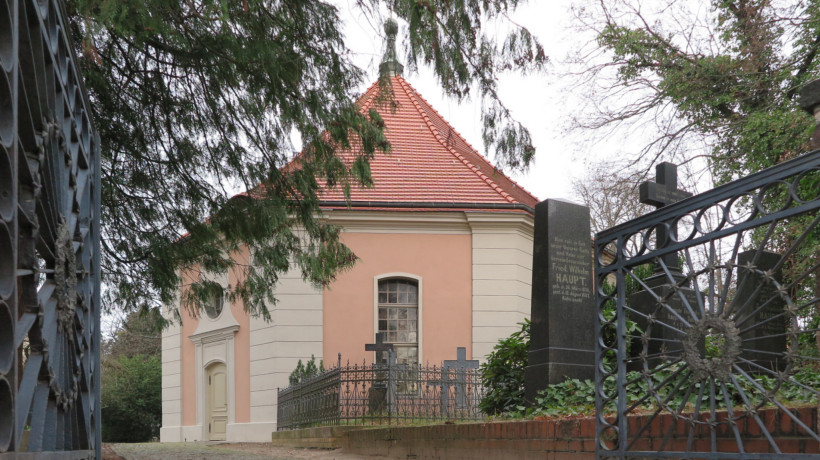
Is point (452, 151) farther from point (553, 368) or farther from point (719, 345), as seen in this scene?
point (719, 345)

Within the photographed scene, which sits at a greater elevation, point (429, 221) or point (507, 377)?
point (429, 221)

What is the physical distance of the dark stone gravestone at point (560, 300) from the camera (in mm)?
9531

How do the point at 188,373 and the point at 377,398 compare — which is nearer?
the point at 377,398

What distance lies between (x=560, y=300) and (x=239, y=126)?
4205 millimetres

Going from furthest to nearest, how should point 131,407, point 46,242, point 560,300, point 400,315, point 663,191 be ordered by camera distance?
point 131,407 → point 400,315 → point 663,191 → point 560,300 → point 46,242

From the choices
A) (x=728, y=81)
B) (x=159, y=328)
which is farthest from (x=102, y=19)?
(x=728, y=81)

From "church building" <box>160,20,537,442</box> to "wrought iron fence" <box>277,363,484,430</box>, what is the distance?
5340mm

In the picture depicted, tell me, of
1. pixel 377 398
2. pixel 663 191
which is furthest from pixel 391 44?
pixel 377 398

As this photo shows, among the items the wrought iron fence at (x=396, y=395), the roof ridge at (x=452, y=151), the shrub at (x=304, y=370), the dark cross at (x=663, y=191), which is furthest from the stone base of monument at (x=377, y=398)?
the roof ridge at (x=452, y=151)

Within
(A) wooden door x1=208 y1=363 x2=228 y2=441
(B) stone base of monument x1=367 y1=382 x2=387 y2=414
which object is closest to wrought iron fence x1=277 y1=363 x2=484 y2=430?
(B) stone base of monument x1=367 y1=382 x2=387 y2=414

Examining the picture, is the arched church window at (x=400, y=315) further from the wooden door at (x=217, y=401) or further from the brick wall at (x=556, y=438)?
the brick wall at (x=556, y=438)

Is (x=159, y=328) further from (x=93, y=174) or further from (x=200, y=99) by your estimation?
(x=93, y=174)

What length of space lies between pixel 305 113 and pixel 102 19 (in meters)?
2.65

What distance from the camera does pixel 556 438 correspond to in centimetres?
590
